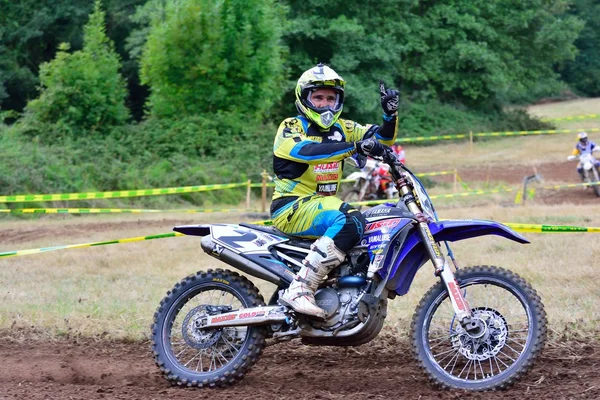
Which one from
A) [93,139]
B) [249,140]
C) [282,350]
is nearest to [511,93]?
[249,140]

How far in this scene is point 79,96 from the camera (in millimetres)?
24281

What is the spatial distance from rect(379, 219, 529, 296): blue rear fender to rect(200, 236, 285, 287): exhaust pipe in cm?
78

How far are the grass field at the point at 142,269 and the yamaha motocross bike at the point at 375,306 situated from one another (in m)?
1.33

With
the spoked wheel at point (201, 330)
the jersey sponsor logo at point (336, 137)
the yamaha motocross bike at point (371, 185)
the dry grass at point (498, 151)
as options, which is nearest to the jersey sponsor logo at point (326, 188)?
the jersey sponsor logo at point (336, 137)

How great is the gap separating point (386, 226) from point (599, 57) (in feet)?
197

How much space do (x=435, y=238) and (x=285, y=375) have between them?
1492 mm

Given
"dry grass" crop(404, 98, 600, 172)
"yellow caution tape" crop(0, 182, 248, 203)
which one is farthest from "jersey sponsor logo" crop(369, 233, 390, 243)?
"dry grass" crop(404, 98, 600, 172)

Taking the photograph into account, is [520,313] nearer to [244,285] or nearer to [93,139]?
[244,285]

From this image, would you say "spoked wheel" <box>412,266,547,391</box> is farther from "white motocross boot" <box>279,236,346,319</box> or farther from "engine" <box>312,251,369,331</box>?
"white motocross boot" <box>279,236,346,319</box>

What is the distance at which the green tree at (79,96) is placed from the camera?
24.0 meters

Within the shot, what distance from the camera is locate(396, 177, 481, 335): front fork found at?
207 inches

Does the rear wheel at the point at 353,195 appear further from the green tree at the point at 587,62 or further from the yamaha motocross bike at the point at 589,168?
the green tree at the point at 587,62

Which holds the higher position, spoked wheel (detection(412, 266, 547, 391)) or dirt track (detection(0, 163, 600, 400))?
spoked wheel (detection(412, 266, 547, 391))

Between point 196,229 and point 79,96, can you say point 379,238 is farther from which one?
point 79,96
